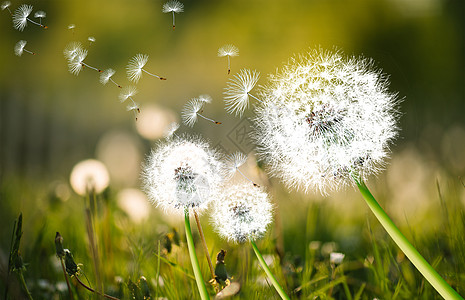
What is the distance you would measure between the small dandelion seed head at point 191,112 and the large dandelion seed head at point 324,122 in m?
0.16

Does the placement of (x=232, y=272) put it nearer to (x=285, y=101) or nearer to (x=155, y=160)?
(x=155, y=160)

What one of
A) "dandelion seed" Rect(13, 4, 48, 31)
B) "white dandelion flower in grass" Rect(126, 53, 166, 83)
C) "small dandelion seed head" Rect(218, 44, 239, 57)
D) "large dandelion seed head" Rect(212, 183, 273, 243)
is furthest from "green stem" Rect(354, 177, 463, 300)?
"dandelion seed" Rect(13, 4, 48, 31)

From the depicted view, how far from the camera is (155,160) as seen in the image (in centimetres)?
112

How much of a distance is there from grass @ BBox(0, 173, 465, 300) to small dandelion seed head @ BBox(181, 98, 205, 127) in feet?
1.38

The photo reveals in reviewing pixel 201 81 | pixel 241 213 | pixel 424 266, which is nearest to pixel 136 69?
pixel 241 213

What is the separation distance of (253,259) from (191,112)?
0.70 m

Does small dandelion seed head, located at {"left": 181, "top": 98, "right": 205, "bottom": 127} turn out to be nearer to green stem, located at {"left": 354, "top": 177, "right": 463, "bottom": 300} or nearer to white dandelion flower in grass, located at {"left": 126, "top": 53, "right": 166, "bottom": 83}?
white dandelion flower in grass, located at {"left": 126, "top": 53, "right": 166, "bottom": 83}

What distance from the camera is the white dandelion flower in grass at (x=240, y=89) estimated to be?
0.92 meters

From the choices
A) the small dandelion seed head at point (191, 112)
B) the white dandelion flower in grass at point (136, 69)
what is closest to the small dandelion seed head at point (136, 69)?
the white dandelion flower in grass at point (136, 69)

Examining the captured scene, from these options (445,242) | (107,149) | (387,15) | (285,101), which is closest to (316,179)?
(285,101)

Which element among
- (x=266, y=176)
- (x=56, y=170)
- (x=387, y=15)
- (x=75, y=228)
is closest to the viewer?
(x=266, y=176)

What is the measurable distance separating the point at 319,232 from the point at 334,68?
124 centimetres

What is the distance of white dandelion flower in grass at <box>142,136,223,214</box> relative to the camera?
104cm

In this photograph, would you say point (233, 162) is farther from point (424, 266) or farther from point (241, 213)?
point (424, 266)
